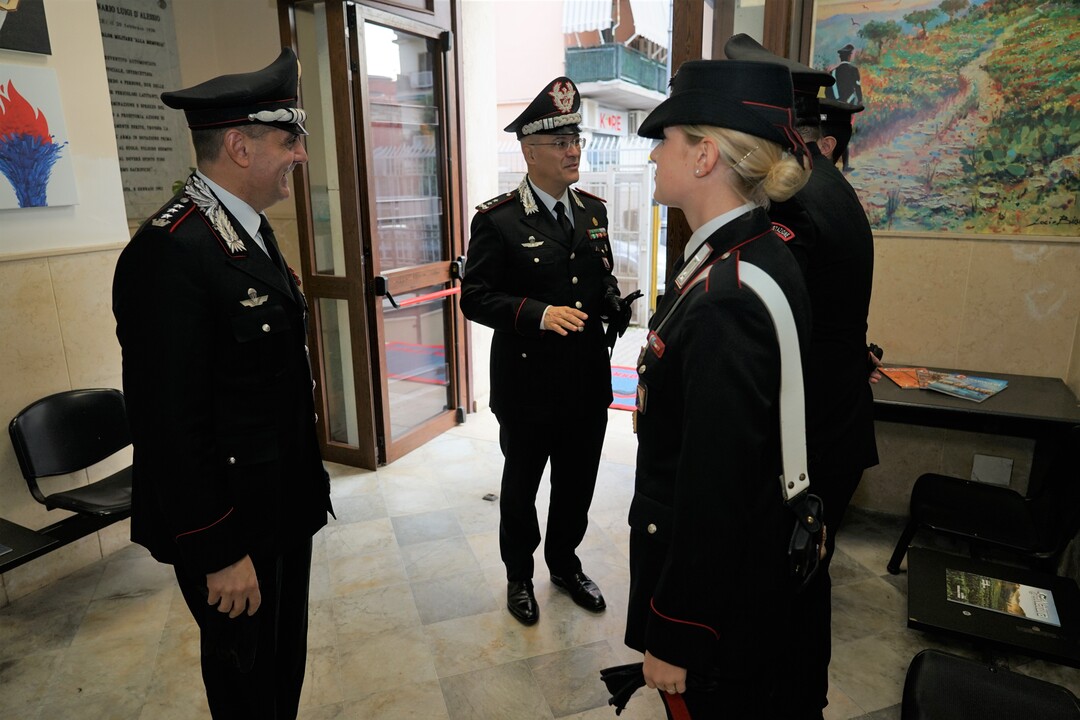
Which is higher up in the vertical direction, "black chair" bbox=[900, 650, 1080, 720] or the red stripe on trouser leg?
the red stripe on trouser leg

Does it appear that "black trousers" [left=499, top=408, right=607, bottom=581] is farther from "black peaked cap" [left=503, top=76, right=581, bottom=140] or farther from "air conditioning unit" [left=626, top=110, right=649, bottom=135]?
"air conditioning unit" [left=626, top=110, right=649, bottom=135]

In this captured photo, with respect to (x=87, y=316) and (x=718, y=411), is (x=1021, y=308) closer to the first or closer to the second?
(x=718, y=411)

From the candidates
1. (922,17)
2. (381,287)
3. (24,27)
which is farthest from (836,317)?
(24,27)

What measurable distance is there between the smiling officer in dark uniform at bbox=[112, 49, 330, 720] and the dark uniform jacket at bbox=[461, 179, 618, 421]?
834mm

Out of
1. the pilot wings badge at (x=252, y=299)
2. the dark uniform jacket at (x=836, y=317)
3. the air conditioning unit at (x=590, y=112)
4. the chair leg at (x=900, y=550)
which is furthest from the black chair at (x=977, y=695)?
the air conditioning unit at (x=590, y=112)

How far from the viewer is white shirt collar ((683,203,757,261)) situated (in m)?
1.20

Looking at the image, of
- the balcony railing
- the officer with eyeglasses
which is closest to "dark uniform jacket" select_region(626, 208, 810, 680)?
the officer with eyeglasses

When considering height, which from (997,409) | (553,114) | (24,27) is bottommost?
(997,409)

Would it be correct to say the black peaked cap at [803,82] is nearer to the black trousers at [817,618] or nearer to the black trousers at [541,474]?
the black trousers at [817,618]

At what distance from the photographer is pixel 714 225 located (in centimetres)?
121

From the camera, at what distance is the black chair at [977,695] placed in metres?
1.73

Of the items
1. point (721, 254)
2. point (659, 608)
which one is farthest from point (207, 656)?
point (721, 254)

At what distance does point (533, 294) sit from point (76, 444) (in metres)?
1.98

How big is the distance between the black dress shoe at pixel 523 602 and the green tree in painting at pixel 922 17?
2807 mm
